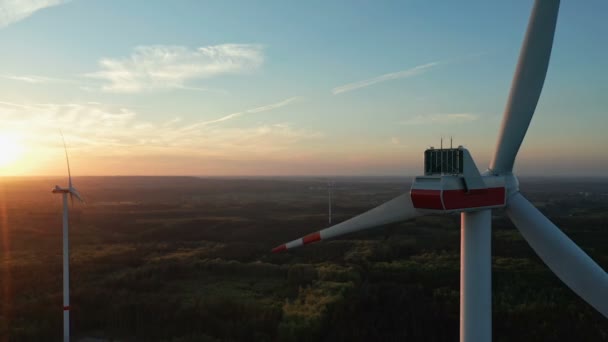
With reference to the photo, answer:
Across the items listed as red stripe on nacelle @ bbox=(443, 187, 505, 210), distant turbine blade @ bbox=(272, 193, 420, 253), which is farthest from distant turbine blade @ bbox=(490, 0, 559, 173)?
distant turbine blade @ bbox=(272, 193, 420, 253)

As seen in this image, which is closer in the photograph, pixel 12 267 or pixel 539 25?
pixel 539 25

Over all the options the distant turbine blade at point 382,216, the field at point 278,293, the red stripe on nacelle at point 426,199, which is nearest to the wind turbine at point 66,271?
the field at point 278,293

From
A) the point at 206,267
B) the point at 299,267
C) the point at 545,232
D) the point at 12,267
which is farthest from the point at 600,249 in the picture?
the point at 12,267

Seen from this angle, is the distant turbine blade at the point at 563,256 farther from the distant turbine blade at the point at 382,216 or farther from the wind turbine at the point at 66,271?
the wind turbine at the point at 66,271

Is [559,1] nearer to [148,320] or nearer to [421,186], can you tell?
[421,186]

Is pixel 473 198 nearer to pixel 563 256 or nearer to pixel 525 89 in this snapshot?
pixel 563 256

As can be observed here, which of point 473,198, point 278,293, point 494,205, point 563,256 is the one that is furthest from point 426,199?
point 278,293
